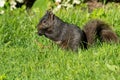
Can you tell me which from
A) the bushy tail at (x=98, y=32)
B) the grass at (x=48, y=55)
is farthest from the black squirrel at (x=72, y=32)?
the grass at (x=48, y=55)

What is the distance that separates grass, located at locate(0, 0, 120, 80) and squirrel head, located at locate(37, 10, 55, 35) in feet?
0.69

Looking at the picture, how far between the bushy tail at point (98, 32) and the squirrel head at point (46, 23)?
0.52 m

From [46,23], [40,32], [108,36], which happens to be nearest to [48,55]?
[40,32]

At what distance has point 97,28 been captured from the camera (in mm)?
6453

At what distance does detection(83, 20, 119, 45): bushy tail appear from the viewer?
6.27 m

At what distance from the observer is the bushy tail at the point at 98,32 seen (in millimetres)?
6266

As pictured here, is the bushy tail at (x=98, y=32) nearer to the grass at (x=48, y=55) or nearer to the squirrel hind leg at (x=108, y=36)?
the squirrel hind leg at (x=108, y=36)

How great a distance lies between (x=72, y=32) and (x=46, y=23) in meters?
0.37

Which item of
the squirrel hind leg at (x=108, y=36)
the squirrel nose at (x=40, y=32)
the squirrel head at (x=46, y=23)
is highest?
the squirrel head at (x=46, y=23)

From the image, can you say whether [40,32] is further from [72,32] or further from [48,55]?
[48,55]

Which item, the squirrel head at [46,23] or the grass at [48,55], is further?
the squirrel head at [46,23]

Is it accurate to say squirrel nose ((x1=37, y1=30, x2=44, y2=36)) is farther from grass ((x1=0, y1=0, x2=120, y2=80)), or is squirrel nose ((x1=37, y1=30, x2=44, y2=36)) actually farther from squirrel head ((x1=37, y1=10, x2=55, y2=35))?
grass ((x1=0, y1=0, x2=120, y2=80))

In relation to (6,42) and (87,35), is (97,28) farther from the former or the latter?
(6,42)

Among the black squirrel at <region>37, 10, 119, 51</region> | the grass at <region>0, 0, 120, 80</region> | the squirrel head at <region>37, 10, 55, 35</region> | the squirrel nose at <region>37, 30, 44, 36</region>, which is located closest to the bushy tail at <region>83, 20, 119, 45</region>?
the black squirrel at <region>37, 10, 119, 51</region>
